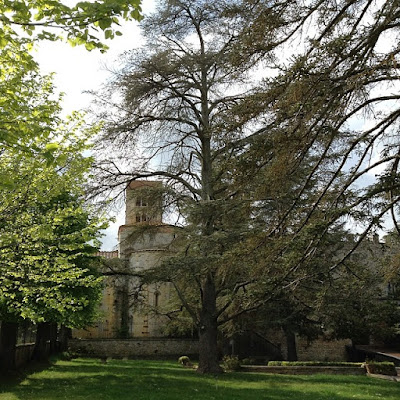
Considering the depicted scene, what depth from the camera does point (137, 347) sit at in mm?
30719

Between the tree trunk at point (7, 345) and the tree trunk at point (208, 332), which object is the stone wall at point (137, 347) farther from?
the tree trunk at point (7, 345)

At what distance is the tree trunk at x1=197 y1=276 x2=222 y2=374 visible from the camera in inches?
683

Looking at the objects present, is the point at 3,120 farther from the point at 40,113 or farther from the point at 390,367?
the point at 390,367

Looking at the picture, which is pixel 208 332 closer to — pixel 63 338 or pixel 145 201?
pixel 145 201

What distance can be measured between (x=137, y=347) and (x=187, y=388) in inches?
742

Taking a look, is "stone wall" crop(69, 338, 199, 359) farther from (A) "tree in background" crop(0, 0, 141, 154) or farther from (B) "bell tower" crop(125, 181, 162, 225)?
(A) "tree in background" crop(0, 0, 141, 154)

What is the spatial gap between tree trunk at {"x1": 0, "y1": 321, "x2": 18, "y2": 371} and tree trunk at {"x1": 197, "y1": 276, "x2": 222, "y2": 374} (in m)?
6.44

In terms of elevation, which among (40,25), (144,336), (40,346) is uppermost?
(40,25)

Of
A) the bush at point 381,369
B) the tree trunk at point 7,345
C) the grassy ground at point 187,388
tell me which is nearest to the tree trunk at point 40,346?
the grassy ground at point 187,388

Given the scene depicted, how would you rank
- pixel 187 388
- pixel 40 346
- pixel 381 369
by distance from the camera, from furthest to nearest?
pixel 40 346
pixel 381 369
pixel 187 388

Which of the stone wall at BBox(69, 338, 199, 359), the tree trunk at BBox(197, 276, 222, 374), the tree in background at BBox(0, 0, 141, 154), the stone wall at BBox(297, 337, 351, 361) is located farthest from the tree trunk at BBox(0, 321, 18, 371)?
the stone wall at BBox(297, 337, 351, 361)

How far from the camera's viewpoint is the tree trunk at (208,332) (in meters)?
17.3

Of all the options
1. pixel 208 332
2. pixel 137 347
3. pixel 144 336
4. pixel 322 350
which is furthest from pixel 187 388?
pixel 144 336

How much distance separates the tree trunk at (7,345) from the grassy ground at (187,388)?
31.2 inches
